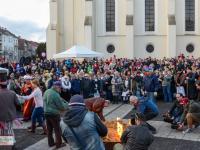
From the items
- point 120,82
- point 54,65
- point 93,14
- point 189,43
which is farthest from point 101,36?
point 120,82

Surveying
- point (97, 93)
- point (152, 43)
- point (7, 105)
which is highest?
point (152, 43)

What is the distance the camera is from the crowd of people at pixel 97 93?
21.3ft

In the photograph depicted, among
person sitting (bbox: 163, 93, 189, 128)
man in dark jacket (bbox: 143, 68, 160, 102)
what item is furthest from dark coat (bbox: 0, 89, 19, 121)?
man in dark jacket (bbox: 143, 68, 160, 102)

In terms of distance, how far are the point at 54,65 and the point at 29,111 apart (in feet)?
50.1

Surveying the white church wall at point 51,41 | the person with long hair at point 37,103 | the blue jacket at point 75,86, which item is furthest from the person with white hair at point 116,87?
the white church wall at point 51,41

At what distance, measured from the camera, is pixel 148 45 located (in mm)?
41375

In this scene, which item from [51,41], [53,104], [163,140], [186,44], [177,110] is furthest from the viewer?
[51,41]

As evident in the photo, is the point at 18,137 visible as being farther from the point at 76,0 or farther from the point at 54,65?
the point at 76,0

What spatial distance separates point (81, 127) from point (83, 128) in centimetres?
3

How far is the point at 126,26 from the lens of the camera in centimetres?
4066

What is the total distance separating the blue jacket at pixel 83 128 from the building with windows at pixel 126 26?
112 feet

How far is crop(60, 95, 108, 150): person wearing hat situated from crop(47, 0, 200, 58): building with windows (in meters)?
34.1

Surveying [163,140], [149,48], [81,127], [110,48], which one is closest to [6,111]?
[81,127]

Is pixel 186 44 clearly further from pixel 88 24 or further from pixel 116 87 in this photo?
pixel 116 87
